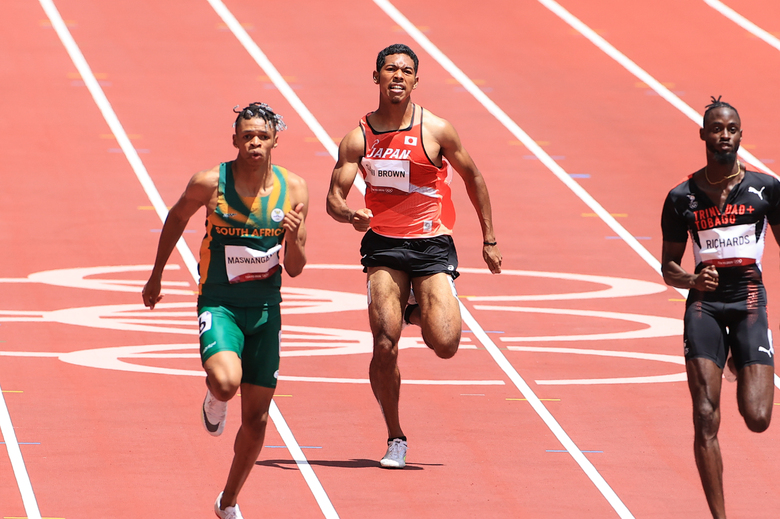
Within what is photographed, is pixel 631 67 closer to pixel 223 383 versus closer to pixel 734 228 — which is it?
pixel 734 228

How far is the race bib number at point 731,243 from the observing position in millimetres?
7824

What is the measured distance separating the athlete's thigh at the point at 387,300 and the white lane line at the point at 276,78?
8450mm

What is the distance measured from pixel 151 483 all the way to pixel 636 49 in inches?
639

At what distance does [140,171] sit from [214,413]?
33.7 feet

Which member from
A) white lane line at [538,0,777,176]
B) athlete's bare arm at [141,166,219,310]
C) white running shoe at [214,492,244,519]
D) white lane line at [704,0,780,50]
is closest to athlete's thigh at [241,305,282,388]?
athlete's bare arm at [141,166,219,310]

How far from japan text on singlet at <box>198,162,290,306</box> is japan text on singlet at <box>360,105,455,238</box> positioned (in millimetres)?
1670

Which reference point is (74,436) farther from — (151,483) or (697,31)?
(697,31)

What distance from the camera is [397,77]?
30.4ft

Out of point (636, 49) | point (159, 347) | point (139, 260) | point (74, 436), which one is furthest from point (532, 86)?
point (74, 436)

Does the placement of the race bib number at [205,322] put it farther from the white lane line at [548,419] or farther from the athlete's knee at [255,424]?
the white lane line at [548,419]

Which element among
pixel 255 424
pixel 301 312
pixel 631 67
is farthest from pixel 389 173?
pixel 631 67

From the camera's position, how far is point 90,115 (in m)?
19.6

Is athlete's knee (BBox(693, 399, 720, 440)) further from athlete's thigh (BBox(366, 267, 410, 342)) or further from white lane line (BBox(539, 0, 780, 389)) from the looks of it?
white lane line (BBox(539, 0, 780, 389))

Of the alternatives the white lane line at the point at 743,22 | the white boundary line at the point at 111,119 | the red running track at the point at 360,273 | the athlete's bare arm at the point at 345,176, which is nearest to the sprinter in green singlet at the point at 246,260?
the red running track at the point at 360,273
